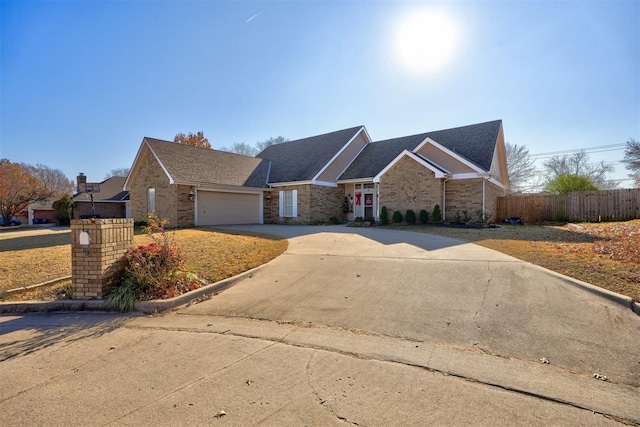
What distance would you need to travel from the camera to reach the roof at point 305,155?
70.5 feet

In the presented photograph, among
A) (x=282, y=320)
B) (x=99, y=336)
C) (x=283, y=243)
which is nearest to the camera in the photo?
(x=99, y=336)

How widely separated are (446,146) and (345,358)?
1911 centimetres

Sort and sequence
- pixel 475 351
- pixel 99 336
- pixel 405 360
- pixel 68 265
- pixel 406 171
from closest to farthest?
1. pixel 405 360
2. pixel 475 351
3. pixel 99 336
4. pixel 68 265
5. pixel 406 171

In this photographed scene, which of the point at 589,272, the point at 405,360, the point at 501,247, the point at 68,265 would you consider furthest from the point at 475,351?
the point at 68,265

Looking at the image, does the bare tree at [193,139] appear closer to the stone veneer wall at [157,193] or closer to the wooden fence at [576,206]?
the stone veneer wall at [157,193]

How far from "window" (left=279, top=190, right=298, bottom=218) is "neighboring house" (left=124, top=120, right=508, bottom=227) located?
7 cm

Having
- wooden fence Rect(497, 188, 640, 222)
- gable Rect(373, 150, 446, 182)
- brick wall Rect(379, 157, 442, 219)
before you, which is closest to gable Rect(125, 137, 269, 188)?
gable Rect(373, 150, 446, 182)

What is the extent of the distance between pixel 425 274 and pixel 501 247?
13.5 ft

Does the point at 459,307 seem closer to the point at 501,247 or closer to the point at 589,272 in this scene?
the point at 589,272

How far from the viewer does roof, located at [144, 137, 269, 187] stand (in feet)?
61.3

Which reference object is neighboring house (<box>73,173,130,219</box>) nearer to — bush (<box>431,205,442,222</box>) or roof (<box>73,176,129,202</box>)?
roof (<box>73,176,129,202</box>)

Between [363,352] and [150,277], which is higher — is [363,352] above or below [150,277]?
below

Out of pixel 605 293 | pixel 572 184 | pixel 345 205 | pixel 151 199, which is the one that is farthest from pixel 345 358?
pixel 572 184

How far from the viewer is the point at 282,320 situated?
4.89 meters
